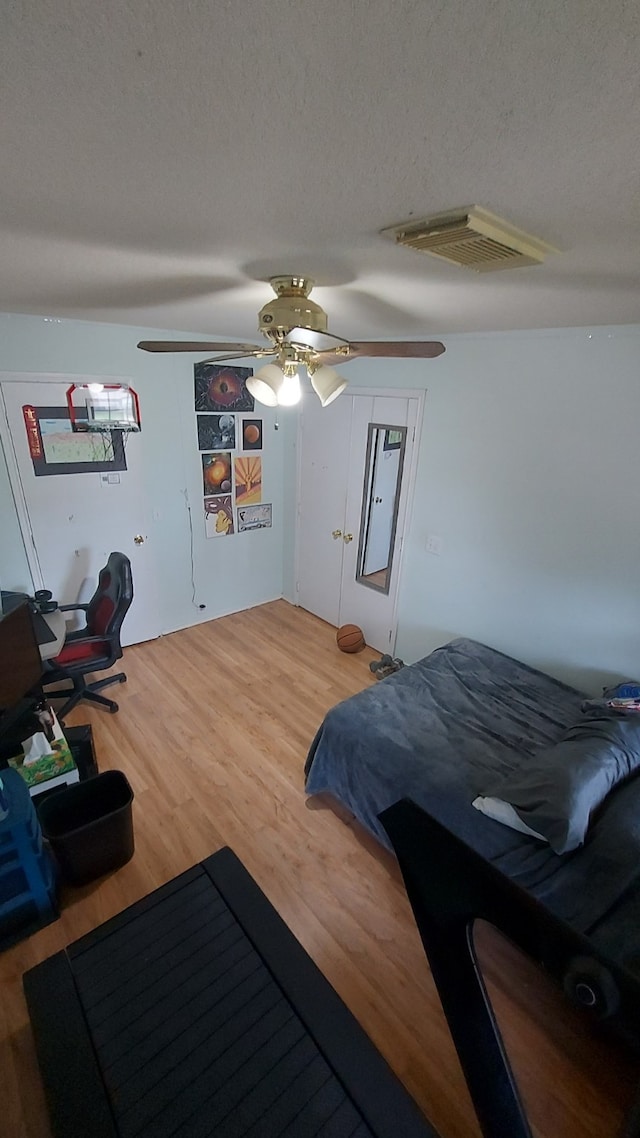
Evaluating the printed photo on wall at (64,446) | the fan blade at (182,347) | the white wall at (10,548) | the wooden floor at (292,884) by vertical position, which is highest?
the fan blade at (182,347)

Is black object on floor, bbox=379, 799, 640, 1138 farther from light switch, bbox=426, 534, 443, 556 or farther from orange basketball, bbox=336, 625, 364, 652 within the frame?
orange basketball, bbox=336, 625, 364, 652

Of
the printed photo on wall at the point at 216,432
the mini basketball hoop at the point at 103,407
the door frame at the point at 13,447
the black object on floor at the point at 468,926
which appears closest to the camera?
the black object on floor at the point at 468,926

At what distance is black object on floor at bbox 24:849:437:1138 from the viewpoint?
1.23 meters

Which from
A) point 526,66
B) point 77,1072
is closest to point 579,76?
point 526,66

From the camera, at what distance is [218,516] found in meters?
4.04

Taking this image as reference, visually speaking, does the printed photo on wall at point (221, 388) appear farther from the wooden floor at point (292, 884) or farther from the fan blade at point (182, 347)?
the wooden floor at point (292, 884)

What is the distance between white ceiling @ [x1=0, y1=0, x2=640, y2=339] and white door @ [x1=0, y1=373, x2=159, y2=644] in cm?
183

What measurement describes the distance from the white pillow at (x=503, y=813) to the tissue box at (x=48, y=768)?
6.15 feet

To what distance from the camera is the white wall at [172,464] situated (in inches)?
115

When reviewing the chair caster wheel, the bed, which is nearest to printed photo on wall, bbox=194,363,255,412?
the bed

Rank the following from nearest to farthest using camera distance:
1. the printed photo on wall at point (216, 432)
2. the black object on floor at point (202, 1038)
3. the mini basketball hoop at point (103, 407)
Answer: the black object on floor at point (202, 1038), the mini basketball hoop at point (103, 407), the printed photo on wall at point (216, 432)

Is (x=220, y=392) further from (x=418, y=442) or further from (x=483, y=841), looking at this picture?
(x=483, y=841)

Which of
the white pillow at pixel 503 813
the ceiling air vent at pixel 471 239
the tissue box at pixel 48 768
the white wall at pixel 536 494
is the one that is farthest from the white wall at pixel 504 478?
the tissue box at pixel 48 768

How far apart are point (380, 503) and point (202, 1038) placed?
3.22 meters
